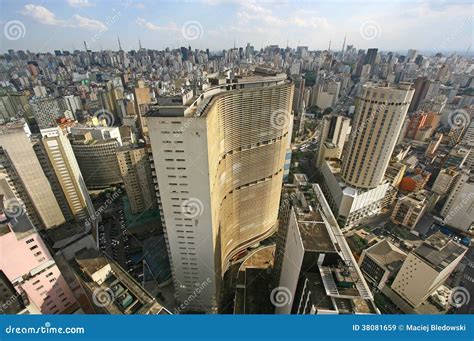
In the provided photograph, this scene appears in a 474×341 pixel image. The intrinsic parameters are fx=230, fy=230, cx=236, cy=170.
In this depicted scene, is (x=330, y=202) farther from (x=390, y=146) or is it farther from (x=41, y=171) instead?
(x=41, y=171)

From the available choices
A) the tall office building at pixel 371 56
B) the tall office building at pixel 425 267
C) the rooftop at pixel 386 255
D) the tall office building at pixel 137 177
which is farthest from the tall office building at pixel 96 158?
the tall office building at pixel 371 56

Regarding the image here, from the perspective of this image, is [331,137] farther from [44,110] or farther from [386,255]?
[44,110]

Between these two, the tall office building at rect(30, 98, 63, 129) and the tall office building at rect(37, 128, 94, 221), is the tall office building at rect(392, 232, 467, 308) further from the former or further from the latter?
the tall office building at rect(30, 98, 63, 129)

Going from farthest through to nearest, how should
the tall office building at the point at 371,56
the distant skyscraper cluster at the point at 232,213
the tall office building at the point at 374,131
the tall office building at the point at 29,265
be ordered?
the tall office building at the point at 371,56
the tall office building at the point at 374,131
the distant skyscraper cluster at the point at 232,213
the tall office building at the point at 29,265

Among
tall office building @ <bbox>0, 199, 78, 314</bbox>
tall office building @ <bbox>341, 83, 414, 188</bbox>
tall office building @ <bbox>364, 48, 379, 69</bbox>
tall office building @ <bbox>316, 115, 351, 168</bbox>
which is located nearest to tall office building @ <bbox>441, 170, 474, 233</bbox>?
tall office building @ <bbox>341, 83, 414, 188</bbox>

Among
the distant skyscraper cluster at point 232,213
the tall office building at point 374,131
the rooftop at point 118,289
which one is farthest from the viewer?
the tall office building at point 374,131

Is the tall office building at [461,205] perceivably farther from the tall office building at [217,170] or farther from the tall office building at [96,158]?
the tall office building at [96,158]

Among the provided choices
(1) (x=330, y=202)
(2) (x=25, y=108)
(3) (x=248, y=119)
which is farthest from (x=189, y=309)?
(2) (x=25, y=108)
